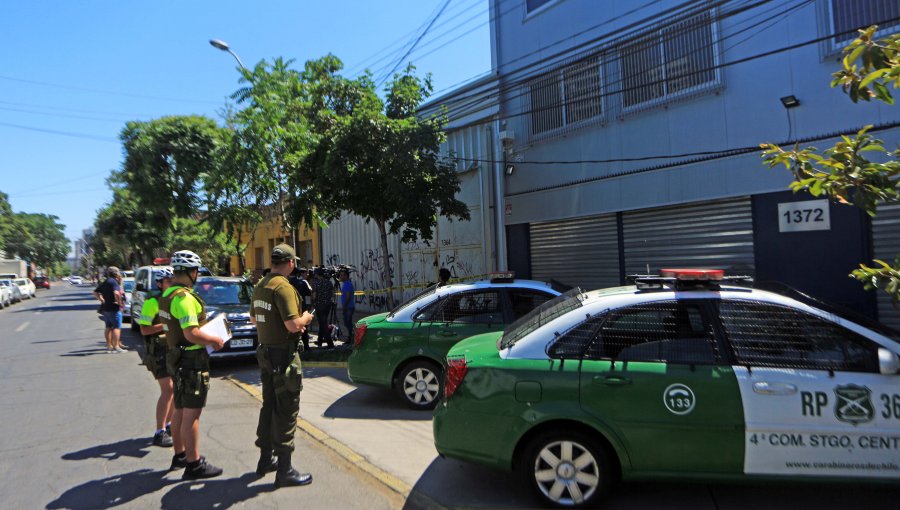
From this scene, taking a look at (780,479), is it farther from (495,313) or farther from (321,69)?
(321,69)

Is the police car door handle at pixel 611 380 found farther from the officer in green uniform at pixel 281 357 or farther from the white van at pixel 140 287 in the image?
the white van at pixel 140 287

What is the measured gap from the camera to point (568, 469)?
373cm

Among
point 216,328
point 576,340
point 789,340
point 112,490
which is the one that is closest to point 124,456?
point 112,490

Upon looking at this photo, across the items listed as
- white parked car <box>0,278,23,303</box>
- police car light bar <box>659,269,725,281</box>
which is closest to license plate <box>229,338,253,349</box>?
police car light bar <box>659,269,725,281</box>

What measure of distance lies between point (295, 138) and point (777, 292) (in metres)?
10.2

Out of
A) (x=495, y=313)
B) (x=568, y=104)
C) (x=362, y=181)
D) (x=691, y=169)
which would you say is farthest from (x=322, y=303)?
(x=691, y=169)

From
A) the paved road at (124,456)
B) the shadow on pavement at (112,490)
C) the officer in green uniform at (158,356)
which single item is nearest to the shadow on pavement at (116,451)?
the paved road at (124,456)

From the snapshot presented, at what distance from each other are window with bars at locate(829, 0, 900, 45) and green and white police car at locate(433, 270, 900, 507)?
595 cm

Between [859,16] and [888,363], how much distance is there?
6.75 m

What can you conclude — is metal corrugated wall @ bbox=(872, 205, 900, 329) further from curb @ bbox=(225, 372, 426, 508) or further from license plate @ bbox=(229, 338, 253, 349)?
license plate @ bbox=(229, 338, 253, 349)

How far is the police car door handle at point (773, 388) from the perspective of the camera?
353cm

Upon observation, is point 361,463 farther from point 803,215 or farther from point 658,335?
point 803,215

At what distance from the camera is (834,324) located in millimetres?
3637

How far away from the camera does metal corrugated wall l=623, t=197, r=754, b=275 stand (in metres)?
9.12
